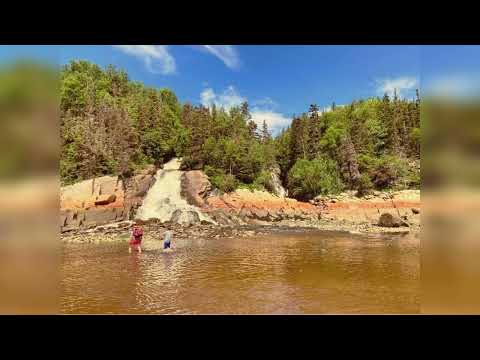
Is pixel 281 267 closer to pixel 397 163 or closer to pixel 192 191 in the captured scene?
pixel 192 191

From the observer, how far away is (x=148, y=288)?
335 inches

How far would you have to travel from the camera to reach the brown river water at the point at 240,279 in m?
7.16

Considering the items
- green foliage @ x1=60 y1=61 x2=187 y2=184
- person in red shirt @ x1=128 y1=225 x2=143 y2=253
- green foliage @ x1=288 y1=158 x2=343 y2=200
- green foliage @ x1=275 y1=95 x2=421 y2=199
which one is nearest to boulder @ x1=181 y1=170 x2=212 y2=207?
green foliage @ x1=60 y1=61 x2=187 y2=184

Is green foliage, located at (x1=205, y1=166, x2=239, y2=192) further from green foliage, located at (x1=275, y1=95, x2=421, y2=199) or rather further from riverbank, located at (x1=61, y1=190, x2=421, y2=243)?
green foliage, located at (x1=275, y1=95, x2=421, y2=199)

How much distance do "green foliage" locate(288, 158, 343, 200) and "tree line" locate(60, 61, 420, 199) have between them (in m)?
0.09

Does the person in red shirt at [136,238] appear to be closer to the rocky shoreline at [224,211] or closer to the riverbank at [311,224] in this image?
the riverbank at [311,224]

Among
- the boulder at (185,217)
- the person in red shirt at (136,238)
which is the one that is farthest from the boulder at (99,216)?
the person in red shirt at (136,238)

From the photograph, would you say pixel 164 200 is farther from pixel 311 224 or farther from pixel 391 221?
pixel 391 221

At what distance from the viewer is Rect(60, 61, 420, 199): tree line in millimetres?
29797

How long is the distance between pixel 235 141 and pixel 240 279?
25.9 m

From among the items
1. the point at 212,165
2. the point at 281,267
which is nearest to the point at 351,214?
the point at 212,165

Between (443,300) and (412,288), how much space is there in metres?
6.30

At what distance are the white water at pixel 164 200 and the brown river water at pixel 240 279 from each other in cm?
766

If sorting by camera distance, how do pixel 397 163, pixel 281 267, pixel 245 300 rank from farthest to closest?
pixel 397 163 → pixel 281 267 → pixel 245 300
